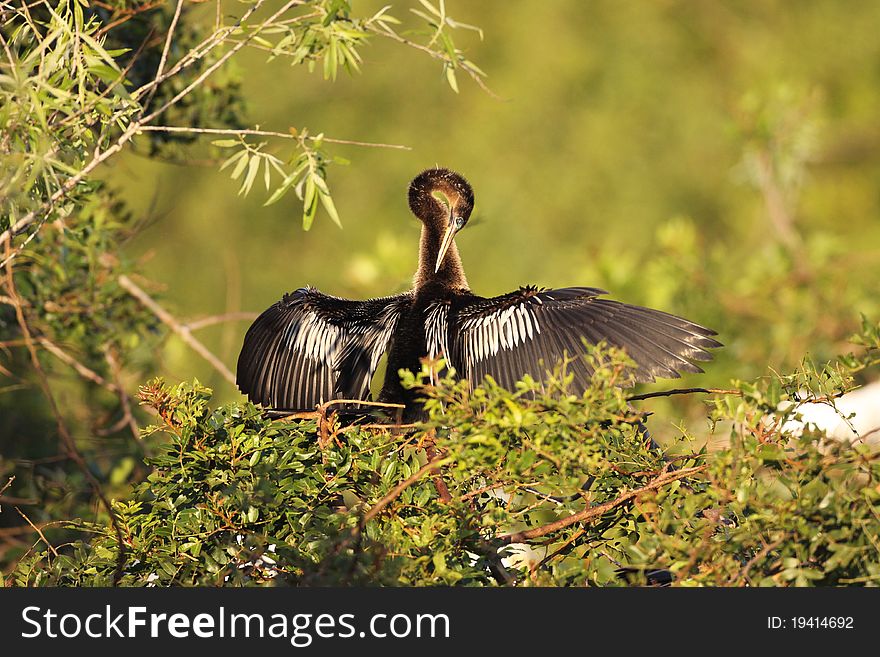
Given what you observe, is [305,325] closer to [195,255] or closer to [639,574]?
[639,574]

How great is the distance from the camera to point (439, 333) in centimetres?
321

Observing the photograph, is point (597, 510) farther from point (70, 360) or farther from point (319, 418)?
point (70, 360)

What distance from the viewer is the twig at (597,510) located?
226cm

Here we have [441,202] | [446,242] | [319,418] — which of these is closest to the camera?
[319,418]

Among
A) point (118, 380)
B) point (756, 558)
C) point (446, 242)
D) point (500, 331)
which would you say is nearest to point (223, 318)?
point (118, 380)

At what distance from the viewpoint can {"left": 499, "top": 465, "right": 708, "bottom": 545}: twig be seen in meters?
2.26

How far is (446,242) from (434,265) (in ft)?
0.39

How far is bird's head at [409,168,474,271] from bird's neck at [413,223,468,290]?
2 centimetres

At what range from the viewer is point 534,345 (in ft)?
9.94

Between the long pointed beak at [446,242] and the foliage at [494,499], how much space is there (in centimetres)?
115

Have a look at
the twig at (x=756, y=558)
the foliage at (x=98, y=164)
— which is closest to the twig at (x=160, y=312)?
the foliage at (x=98, y=164)

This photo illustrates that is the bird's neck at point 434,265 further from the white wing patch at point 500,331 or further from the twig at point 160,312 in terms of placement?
the twig at point 160,312

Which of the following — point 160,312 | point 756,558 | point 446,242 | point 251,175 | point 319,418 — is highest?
point 160,312

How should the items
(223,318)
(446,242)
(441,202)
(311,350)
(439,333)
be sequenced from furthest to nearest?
(223,318) < (441,202) < (446,242) < (311,350) < (439,333)
